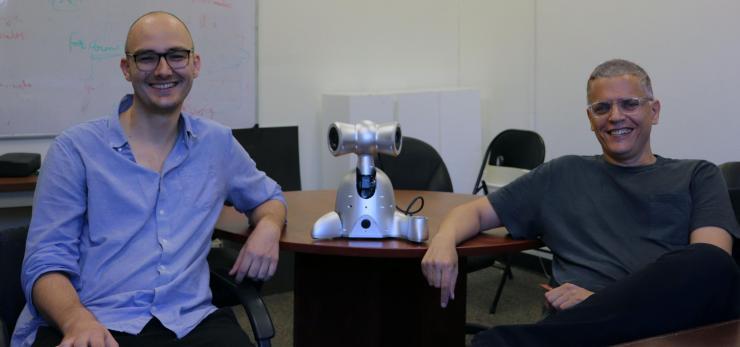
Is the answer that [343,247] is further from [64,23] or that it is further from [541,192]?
[64,23]

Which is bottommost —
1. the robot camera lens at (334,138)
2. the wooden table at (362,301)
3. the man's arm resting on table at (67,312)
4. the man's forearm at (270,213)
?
the wooden table at (362,301)

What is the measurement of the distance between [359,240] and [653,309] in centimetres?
81

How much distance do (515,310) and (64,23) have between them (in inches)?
109

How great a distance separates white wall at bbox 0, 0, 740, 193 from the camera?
4062 mm

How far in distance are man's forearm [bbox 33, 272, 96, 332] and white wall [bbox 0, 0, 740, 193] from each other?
231 cm

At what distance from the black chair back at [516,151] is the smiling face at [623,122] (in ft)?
6.40

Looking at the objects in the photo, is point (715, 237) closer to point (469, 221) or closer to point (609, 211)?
point (609, 211)

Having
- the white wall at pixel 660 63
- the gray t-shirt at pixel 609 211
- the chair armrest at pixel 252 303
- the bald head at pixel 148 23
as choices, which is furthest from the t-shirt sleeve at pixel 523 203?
the white wall at pixel 660 63

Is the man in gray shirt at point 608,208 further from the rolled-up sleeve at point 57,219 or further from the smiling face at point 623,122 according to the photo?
the rolled-up sleeve at point 57,219

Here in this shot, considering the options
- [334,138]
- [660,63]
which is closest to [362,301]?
[334,138]

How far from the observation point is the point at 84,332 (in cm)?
186

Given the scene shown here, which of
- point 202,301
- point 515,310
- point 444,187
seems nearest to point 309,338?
point 202,301

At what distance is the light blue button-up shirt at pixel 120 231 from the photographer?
6.69ft

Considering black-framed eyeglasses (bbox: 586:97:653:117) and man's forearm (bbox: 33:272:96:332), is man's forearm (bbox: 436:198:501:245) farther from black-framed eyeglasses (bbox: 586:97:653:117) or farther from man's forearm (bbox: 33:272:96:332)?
man's forearm (bbox: 33:272:96:332)
